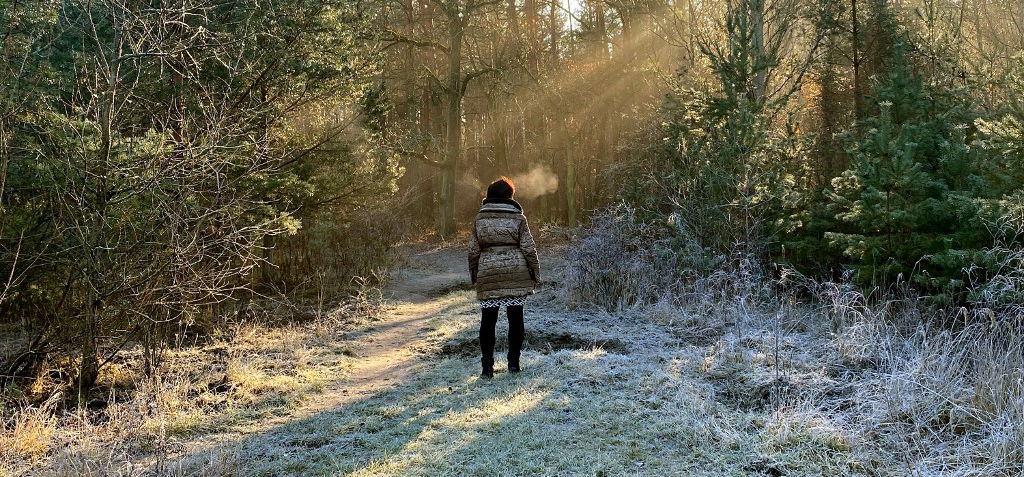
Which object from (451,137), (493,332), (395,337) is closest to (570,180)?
(451,137)

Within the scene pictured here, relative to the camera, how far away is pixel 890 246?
746 centimetres

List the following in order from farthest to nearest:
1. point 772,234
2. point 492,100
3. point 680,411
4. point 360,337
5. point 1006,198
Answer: point 492,100, point 772,234, point 360,337, point 1006,198, point 680,411

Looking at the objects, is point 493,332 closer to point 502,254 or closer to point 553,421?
point 502,254

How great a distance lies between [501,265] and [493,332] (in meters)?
0.63

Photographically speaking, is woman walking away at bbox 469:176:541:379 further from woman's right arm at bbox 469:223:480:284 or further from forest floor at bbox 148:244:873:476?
forest floor at bbox 148:244:873:476

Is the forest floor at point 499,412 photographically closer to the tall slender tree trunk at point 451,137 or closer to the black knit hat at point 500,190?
the black knit hat at point 500,190

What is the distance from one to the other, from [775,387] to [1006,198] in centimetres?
332

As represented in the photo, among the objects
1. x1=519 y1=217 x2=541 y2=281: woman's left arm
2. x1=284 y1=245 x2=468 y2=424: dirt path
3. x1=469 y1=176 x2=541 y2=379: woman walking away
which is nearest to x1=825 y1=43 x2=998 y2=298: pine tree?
x1=519 y1=217 x2=541 y2=281: woman's left arm

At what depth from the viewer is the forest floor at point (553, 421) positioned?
12.2ft

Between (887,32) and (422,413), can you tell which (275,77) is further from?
(887,32)

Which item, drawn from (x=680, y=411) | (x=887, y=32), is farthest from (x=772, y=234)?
(x=887, y=32)

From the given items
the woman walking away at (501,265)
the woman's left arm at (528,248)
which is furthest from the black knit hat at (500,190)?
the woman's left arm at (528,248)

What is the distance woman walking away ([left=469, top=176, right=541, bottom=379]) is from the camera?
554cm

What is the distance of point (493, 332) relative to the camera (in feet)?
18.6
